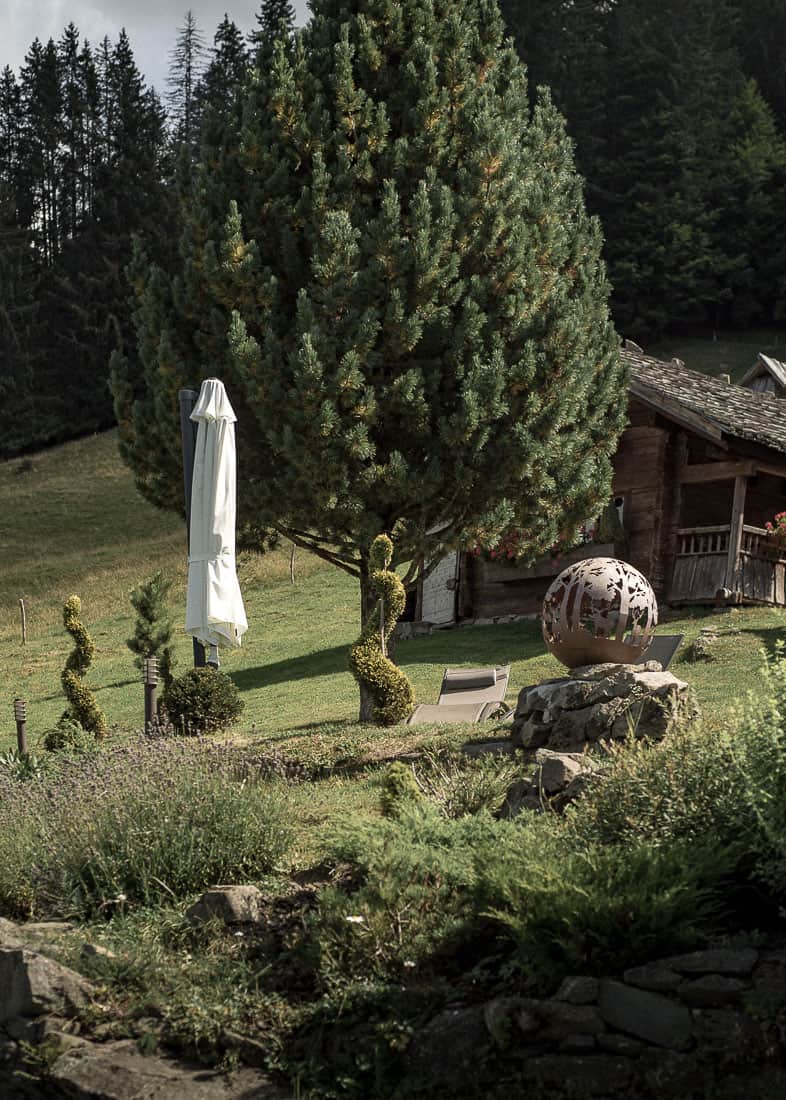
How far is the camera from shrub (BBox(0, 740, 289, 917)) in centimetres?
734

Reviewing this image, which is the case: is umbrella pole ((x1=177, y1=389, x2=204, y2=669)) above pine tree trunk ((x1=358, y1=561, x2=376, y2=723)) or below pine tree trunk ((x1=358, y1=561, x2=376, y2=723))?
above

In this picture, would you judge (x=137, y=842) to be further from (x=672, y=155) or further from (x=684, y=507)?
(x=672, y=155)

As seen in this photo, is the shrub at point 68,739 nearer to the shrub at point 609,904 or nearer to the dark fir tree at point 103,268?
the shrub at point 609,904

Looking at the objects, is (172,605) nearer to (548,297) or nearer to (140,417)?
(140,417)

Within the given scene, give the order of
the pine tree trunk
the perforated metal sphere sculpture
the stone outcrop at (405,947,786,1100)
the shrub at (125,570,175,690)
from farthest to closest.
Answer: the shrub at (125,570,175,690) < the pine tree trunk < the perforated metal sphere sculpture < the stone outcrop at (405,947,786,1100)

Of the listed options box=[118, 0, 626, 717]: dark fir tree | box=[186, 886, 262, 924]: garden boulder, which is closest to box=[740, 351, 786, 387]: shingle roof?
box=[118, 0, 626, 717]: dark fir tree

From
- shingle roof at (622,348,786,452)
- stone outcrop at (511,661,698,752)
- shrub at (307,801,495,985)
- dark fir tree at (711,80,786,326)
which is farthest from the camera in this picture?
dark fir tree at (711,80,786,326)

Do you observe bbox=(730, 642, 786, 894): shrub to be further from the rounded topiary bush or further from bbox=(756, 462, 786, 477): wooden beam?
bbox=(756, 462, 786, 477): wooden beam

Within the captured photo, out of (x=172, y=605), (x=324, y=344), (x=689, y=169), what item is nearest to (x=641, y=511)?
(x=324, y=344)

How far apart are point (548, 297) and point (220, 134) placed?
4.47m

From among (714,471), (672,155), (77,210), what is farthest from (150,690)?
(77,210)

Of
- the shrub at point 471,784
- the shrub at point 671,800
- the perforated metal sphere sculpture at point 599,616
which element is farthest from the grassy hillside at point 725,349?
the shrub at point 671,800

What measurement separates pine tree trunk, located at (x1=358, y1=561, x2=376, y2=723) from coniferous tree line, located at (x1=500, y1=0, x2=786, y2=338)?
42345 millimetres

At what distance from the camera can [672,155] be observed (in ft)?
182
